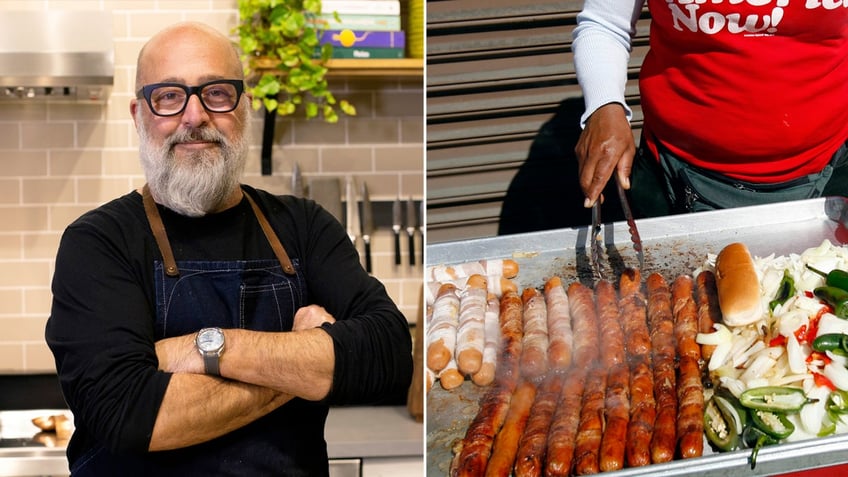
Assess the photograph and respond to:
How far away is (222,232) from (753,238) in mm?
954

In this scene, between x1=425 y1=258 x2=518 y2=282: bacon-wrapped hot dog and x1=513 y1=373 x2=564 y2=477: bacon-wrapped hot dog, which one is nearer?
x1=513 y1=373 x2=564 y2=477: bacon-wrapped hot dog

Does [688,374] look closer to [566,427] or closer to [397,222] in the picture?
[566,427]

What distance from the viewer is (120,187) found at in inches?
125

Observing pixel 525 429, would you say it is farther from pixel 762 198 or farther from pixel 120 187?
pixel 120 187

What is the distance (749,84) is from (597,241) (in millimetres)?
312

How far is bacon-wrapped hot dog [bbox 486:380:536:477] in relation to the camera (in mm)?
1278

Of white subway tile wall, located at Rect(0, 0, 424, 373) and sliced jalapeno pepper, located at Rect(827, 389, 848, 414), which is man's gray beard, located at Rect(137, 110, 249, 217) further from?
white subway tile wall, located at Rect(0, 0, 424, 373)

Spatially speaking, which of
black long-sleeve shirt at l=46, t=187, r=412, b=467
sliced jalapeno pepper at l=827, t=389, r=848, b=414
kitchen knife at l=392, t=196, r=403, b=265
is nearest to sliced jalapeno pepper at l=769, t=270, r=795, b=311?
sliced jalapeno pepper at l=827, t=389, r=848, b=414

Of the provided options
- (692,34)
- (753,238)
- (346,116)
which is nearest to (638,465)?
(753,238)

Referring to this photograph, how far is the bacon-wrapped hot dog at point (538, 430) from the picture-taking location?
1278 millimetres

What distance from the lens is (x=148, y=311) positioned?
160 centimetres

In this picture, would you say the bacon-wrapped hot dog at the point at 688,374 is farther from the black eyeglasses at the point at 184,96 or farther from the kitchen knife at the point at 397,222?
the kitchen knife at the point at 397,222

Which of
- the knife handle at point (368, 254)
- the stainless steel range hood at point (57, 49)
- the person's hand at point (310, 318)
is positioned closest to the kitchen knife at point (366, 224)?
the knife handle at point (368, 254)

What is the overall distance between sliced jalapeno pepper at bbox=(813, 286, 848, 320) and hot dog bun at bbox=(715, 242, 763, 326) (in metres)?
0.11
